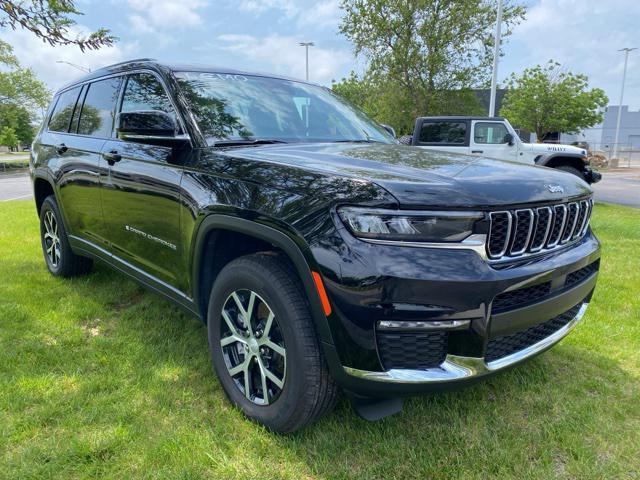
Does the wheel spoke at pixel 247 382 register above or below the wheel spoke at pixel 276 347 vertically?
below

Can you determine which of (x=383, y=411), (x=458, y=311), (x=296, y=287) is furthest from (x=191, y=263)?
(x=458, y=311)

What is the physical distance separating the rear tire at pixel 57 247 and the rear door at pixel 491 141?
9339 mm

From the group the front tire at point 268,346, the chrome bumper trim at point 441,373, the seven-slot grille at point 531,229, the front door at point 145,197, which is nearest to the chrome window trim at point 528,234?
the seven-slot grille at point 531,229

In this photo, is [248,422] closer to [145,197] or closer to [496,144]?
[145,197]

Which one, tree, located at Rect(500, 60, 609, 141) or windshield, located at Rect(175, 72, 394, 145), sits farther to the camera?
tree, located at Rect(500, 60, 609, 141)

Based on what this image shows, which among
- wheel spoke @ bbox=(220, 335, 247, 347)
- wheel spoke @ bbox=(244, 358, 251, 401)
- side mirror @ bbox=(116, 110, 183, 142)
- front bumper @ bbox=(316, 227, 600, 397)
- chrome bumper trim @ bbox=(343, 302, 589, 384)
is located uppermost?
side mirror @ bbox=(116, 110, 183, 142)

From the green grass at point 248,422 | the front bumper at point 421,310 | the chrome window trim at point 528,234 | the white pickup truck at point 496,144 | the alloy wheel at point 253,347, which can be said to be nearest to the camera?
the front bumper at point 421,310

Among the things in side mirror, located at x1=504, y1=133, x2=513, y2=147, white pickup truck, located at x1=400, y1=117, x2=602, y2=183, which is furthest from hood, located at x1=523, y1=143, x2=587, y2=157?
side mirror, located at x1=504, y1=133, x2=513, y2=147

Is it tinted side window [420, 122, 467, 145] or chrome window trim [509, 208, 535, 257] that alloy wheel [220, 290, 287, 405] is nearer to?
chrome window trim [509, 208, 535, 257]

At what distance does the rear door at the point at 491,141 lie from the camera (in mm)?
11570

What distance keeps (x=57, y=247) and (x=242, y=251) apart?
287 cm

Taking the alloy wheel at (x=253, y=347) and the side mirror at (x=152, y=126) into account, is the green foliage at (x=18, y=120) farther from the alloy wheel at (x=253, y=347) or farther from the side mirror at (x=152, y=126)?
the alloy wheel at (x=253, y=347)

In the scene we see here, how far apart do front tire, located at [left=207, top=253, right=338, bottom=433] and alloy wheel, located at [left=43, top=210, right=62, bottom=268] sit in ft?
9.11

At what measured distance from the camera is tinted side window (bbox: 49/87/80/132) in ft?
14.2
